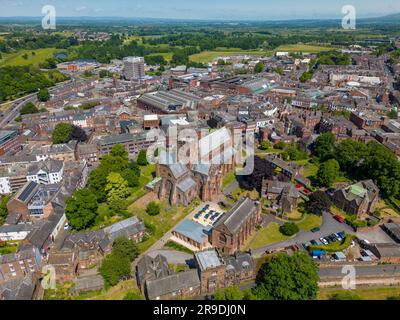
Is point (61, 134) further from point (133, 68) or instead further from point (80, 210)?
point (133, 68)

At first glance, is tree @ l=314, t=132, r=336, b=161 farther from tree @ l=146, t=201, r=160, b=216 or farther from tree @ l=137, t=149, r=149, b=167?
tree @ l=146, t=201, r=160, b=216

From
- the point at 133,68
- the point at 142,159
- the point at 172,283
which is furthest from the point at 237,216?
the point at 133,68

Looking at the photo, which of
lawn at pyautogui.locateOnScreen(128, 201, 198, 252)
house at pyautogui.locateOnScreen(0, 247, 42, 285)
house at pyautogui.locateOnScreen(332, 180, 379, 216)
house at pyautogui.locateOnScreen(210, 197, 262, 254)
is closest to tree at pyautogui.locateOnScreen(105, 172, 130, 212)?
lawn at pyautogui.locateOnScreen(128, 201, 198, 252)

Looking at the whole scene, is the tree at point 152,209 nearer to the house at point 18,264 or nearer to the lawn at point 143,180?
the lawn at point 143,180

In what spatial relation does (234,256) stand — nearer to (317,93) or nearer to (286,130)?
(286,130)

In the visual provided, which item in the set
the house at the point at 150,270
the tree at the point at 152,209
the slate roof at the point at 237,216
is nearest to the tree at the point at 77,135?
the tree at the point at 152,209
